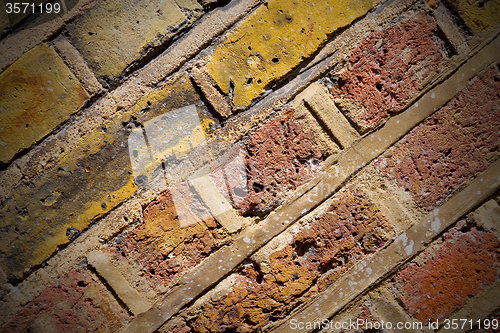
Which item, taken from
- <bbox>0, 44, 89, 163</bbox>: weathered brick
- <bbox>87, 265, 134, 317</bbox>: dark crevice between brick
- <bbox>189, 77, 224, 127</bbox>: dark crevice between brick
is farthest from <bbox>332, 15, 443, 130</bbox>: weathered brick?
<bbox>87, 265, 134, 317</bbox>: dark crevice between brick

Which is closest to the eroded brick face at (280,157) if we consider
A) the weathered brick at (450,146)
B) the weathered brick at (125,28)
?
the weathered brick at (450,146)

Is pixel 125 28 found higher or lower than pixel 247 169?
higher

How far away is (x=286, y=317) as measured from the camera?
3.57 ft

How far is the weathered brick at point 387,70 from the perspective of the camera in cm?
104

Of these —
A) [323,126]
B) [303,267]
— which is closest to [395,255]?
[303,267]

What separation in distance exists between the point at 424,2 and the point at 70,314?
5.79 ft

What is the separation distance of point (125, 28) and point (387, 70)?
99cm

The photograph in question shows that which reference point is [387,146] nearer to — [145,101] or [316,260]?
[316,260]

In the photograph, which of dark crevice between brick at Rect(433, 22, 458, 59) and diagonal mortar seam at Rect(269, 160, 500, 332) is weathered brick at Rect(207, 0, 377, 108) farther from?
diagonal mortar seam at Rect(269, 160, 500, 332)

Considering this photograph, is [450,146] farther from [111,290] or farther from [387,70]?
[111,290]

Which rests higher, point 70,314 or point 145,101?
point 145,101

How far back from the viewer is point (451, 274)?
1.08 m

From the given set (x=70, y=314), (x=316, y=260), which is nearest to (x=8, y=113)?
(x=70, y=314)

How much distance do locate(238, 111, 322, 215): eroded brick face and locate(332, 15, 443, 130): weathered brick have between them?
20 centimetres
